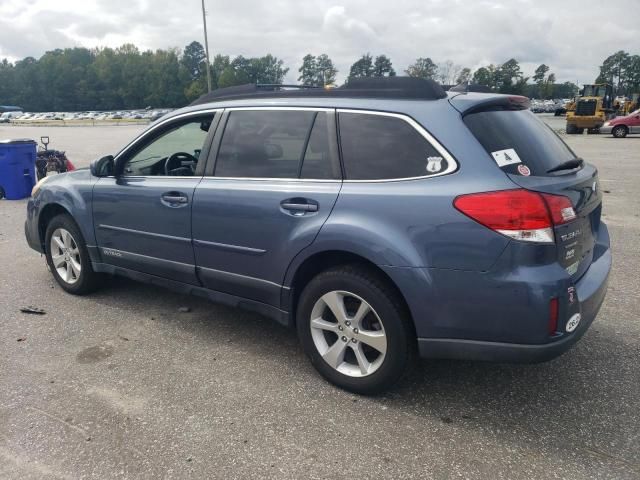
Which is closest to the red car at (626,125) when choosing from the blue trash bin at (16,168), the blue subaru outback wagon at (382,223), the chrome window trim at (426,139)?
the blue trash bin at (16,168)

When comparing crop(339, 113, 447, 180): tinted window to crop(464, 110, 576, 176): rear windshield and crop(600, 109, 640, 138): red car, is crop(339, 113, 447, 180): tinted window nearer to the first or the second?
crop(464, 110, 576, 176): rear windshield

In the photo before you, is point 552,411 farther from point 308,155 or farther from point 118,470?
point 118,470

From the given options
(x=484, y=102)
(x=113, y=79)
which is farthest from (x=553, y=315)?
(x=113, y=79)

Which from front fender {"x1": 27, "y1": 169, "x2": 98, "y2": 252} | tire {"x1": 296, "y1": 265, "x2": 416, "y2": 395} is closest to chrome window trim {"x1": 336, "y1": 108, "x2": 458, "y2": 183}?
tire {"x1": 296, "y1": 265, "x2": 416, "y2": 395}

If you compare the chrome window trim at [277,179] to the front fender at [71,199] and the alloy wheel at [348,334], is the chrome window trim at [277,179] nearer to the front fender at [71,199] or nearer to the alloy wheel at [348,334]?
the alloy wheel at [348,334]

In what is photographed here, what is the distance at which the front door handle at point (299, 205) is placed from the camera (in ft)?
10.1

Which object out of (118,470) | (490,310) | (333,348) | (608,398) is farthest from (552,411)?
(118,470)

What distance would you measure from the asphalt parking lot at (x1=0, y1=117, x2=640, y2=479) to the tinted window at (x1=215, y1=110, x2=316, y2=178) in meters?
1.27

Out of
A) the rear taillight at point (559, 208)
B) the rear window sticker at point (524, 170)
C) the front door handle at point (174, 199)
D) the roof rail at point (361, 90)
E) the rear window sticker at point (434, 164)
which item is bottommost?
the front door handle at point (174, 199)

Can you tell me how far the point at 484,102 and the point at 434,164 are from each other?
0.52 meters

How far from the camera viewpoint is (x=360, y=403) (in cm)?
304

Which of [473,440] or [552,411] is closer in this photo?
[473,440]

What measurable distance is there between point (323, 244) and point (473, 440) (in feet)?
4.24

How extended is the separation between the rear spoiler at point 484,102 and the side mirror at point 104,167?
9.01 ft
